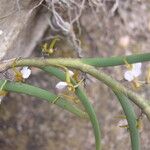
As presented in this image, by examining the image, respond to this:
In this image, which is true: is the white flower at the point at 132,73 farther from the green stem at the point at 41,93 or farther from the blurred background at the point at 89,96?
the blurred background at the point at 89,96

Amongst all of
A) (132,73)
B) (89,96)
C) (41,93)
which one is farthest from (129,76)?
(89,96)

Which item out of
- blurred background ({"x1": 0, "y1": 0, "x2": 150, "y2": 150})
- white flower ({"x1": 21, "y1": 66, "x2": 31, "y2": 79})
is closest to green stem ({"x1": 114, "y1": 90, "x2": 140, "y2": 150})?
white flower ({"x1": 21, "y1": 66, "x2": 31, "y2": 79})

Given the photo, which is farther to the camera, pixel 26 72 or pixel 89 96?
pixel 89 96

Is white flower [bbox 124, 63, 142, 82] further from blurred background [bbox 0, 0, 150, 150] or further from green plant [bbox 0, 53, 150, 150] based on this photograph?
blurred background [bbox 0, 0, 150, 150]

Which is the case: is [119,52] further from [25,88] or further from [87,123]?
[25,88]

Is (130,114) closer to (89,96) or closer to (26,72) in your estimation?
(26,72)

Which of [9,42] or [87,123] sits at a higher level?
[87,123]

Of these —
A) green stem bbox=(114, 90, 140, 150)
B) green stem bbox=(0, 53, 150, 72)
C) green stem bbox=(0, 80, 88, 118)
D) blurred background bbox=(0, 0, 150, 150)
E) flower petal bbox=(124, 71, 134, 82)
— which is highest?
blurred background bbox=(0, 0, 150, 150)

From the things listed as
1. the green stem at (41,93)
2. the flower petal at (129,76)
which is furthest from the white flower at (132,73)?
the green stem at (41,93)

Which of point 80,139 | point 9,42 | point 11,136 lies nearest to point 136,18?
point 80,139

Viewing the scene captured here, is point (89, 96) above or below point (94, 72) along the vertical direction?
above

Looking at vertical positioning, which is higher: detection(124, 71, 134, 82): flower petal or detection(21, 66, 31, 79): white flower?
detection(21, 66, 31, 79): white flower
